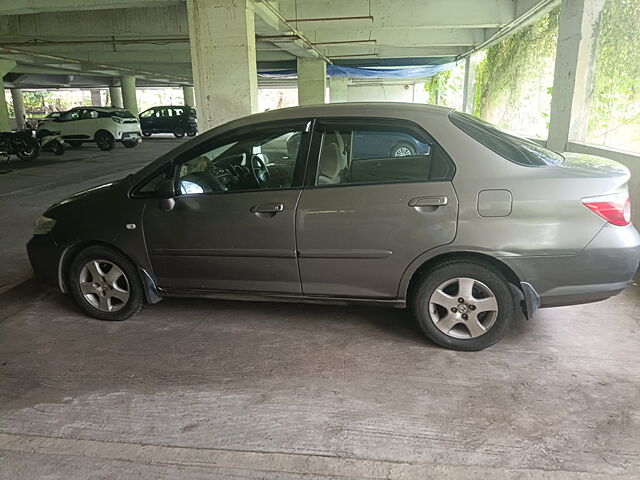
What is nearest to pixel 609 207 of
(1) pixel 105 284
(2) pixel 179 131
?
(1) pixel 105 284

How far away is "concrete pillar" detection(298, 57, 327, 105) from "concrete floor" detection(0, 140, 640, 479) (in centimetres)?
1520

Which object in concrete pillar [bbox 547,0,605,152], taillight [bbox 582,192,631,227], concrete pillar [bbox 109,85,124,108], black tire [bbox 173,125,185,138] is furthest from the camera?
concrete pillar [bbox 109,85,124,108]

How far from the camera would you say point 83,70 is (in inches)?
917

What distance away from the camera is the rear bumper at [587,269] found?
2.89m

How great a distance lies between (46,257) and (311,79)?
1548 cm

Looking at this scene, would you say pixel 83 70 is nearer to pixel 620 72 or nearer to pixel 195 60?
pixel 195 60

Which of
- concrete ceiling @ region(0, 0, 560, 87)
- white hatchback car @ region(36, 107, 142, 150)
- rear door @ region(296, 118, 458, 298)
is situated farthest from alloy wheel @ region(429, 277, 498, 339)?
white hatchback car @ region(36, 107, 142, 150)

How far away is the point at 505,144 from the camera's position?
3.19 meters

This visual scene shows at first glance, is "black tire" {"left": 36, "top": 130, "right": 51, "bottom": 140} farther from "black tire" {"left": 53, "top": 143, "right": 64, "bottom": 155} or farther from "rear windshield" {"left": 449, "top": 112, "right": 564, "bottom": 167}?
"rear windshield" {"left": 449, "top": 112, "right": 564, "bottom": 167}

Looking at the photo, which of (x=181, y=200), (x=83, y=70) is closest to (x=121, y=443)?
(x=181, y=200)

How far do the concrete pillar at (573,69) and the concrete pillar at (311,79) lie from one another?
38.0 ft

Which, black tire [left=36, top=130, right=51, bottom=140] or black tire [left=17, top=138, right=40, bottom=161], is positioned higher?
black tire [left=36, top=130, right=51, bottom=140]

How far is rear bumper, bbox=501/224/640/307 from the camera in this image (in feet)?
9.48

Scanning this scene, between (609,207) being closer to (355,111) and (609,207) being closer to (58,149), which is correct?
(355,111)
